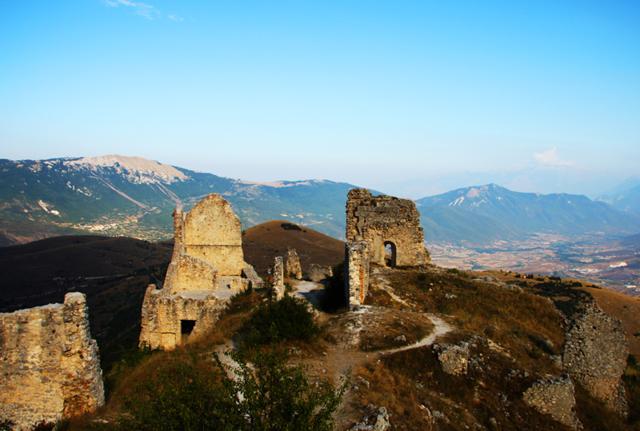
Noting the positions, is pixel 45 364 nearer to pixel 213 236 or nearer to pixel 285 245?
pixel 213 236

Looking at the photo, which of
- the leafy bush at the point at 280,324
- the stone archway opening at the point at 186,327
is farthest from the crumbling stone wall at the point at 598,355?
the stone archway opening at the point at 186,327

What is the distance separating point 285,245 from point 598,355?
2889 inches

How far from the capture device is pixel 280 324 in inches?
690

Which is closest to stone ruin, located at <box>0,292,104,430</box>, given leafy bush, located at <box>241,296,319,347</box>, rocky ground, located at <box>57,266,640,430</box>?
rocky ground, located at <box>57,266,640,430</box>

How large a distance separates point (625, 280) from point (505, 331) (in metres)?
127

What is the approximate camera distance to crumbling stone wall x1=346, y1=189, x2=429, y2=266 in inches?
1303

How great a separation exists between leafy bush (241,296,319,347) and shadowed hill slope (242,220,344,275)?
46262 mm

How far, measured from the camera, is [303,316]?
58.6 feet

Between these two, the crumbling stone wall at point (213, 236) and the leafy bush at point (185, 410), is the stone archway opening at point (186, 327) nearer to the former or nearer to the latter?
the crumbling stone wall at point (213, 236)

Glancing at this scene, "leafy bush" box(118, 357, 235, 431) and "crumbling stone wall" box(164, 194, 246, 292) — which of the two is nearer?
"leafy bush" box(118, 357, 235, 431)

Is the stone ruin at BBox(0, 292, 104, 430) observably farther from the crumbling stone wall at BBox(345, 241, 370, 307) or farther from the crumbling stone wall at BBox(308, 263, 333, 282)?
the crumbling stone wall at BBox(308, 263, 333, 282)

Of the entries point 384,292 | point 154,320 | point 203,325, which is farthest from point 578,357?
point 154,320

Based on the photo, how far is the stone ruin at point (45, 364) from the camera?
41.9 feet

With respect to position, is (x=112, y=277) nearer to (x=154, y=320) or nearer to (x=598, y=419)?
(x=154, y=320)
